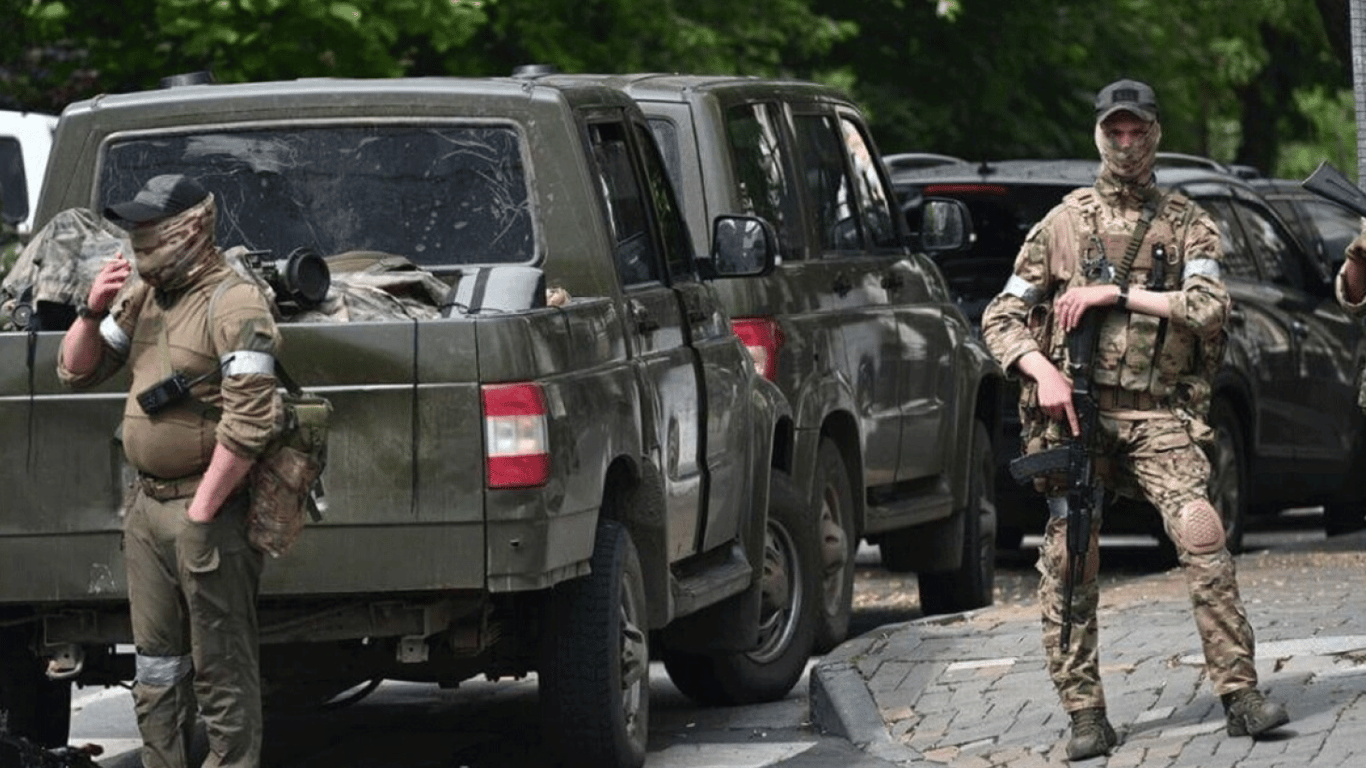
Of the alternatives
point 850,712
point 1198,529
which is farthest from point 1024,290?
point 850,712

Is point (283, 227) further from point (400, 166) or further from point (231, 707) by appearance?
point (231, 707)

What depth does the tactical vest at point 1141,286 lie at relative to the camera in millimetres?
8648

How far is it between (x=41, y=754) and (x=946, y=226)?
17.6 feet

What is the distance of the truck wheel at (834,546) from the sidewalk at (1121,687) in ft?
1.13

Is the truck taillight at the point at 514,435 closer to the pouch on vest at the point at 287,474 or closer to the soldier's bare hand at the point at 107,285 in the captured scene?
the pouch on vest at the point at 287,474

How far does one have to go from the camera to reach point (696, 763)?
9.56 m

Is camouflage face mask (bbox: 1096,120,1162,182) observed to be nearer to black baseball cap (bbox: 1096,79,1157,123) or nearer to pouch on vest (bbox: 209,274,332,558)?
black baseball cap (bbox: 1096,79,1157,123)

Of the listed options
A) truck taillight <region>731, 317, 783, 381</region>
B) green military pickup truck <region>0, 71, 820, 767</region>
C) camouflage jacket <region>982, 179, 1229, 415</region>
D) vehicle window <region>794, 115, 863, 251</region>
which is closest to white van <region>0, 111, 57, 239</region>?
vehicle window <region>794, 115, 863, 251</region>

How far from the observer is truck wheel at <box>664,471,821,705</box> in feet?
35.6

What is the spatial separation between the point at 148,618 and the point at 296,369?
2.35ft

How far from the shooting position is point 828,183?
12.4m

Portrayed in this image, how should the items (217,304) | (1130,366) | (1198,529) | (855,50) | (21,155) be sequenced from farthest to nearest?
(855,50), (21,155), (1130,366), (1198,529), (217,304)

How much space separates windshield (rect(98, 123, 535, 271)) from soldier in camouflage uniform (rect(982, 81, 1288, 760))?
155 cm

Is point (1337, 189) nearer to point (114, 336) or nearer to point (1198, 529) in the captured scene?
point (1198, 529)
